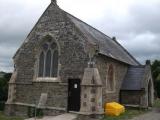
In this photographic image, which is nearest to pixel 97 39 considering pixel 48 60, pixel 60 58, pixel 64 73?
pixel 60 58

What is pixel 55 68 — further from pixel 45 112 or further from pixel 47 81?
pixel 45 112

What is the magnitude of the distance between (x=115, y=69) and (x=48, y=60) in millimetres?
5508

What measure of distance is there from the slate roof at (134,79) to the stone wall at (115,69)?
437mm

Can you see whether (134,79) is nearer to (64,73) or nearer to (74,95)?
(74,95)

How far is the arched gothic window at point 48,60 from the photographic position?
67.5 ft

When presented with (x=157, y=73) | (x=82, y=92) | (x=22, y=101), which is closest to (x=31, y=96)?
(x=22, y=101)

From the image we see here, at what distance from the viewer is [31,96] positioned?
21.2 metres

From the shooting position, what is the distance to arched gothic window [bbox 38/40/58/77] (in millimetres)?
20587

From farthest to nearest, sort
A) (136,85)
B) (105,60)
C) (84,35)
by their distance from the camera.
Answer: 1. (136,85)
2. (105,60)
3. (84,35)

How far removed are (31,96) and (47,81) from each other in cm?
185

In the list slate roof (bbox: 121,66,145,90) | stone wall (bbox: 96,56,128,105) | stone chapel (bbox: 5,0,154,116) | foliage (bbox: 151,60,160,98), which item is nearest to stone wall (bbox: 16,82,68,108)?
stone chapel (bbox: 5,0,154,116)

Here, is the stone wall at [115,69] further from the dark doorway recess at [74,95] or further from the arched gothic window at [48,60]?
the arched gothic window at [48,60]

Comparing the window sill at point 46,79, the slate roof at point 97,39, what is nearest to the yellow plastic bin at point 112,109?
the slate roof at point 97,39

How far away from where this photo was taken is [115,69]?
76.0 feet
